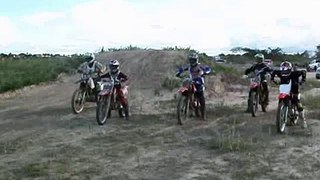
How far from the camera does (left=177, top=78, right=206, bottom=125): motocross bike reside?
1242cm

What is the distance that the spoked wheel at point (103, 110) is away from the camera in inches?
483

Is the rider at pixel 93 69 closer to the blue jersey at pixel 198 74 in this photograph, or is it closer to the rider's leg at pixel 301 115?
the blue jersey at pixel 198 74

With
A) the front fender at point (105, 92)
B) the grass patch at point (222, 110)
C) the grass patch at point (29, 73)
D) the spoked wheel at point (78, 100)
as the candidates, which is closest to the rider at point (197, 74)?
the grass patch at point (222, 110)

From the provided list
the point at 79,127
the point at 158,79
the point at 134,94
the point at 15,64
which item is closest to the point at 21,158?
the point at 79,127

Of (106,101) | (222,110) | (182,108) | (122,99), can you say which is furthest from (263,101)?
(106,101)

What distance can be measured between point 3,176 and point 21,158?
121 centimetres

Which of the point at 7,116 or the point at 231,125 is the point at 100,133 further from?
the point at 7,116

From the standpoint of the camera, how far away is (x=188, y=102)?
12750 mm

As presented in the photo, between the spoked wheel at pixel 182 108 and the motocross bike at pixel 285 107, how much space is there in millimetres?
2192

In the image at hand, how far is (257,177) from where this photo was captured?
7.73 m

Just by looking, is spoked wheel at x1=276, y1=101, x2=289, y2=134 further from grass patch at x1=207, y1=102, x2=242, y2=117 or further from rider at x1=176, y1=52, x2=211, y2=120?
grass patch at x1=207, y1=102, x2=242, y2=117

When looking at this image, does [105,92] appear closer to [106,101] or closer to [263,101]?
[106,101]

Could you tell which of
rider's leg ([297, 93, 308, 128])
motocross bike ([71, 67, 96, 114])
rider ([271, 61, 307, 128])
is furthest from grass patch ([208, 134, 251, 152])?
motocross bike ([71, 67, 96, 114])

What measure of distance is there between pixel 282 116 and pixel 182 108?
2.32m
